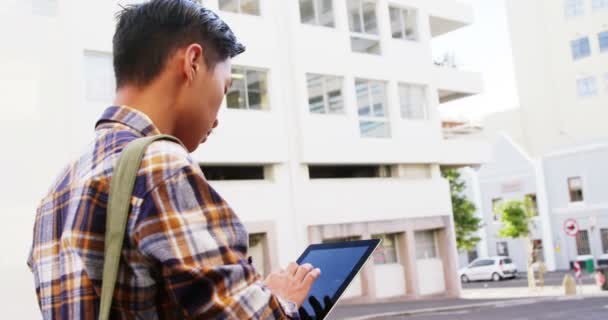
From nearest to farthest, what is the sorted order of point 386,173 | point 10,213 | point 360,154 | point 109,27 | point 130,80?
point 130,80
point 10,213
point 109,27
point 360,154
point 386,173

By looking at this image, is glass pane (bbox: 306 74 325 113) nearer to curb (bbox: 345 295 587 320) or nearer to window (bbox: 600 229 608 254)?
curb (bbox: 345 295 587 320)

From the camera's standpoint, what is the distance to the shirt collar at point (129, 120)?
4.69ft

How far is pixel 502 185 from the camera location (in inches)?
1943

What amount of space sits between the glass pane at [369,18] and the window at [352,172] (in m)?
5.16

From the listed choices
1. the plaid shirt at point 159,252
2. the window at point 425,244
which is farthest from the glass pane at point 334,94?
the plaid shirt at point 159,252

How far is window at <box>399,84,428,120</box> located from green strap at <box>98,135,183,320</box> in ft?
89.4

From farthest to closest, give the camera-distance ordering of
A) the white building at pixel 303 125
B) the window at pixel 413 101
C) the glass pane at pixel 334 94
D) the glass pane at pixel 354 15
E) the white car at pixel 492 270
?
1. the white car at pixel 492 270
2. the window at pixel 413 101
3. the glass pane at pixel 354 15
4. the glass pane at pixel 334 94
5. the white building at pixel 303 125

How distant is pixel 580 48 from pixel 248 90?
30.3 meters

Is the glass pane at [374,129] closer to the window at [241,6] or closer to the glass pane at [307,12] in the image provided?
the glass pane at [307,12]

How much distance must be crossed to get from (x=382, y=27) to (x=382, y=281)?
→ 373 inches

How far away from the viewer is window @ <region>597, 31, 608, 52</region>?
4500 centimetres

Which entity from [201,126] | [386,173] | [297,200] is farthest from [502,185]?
[201,126]

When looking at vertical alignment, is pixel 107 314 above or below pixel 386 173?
below

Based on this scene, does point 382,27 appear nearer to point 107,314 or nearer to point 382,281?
point 382,281
